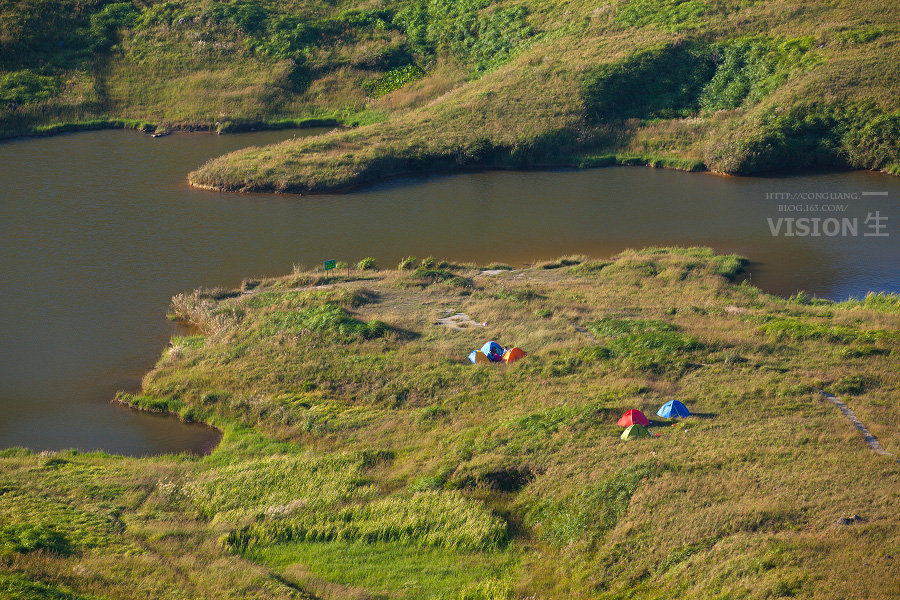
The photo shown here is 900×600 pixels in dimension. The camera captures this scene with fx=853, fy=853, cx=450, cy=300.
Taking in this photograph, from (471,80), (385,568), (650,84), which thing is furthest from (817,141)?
(385,568)

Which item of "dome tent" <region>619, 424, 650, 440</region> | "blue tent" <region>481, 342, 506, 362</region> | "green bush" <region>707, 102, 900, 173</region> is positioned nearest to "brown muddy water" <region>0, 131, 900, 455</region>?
"green bush" <region>707, 102, 900, 173</region>

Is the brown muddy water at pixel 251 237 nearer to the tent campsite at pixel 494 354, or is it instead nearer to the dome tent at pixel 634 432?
the tent campsite at pixel 494 354

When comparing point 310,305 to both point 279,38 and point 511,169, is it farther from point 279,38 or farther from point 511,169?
point 279,38

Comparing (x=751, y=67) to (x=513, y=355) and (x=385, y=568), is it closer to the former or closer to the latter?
(x=513, y=355)

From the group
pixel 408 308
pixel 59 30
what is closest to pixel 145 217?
pixel 408 308

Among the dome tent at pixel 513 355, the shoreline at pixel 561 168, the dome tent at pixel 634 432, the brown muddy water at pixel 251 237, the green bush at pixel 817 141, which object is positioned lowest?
the dome tent at pixel 634 432

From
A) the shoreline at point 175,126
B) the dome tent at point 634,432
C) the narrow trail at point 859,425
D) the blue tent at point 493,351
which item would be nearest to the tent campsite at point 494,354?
the blue tent at point 493,351
